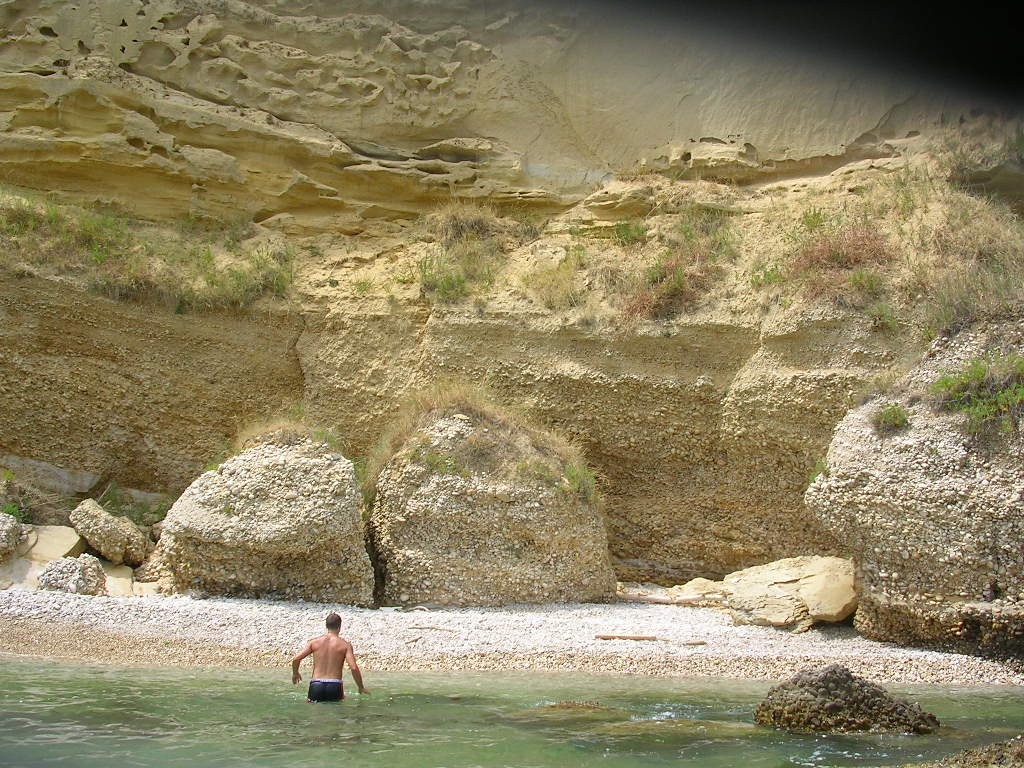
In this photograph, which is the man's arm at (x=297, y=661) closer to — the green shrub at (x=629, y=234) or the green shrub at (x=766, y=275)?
the green shrub at (x=766, y=275)

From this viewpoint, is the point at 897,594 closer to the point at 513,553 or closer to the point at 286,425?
the point at 513,553

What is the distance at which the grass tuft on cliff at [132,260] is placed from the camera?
559 inches

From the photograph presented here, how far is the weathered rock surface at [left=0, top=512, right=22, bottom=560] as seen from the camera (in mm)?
11352

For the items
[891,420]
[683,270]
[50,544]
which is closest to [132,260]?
[50,544]

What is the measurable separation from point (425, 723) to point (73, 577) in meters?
5.88

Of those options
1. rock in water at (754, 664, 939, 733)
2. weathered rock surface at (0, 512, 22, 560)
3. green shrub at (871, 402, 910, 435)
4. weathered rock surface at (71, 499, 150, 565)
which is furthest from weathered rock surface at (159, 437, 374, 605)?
green shrub at (871, 402, 910, 435)

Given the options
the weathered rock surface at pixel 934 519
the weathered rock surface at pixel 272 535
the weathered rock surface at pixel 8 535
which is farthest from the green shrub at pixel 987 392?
the weathered rock surface at pixel 8 535

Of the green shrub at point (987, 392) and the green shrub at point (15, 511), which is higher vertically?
the green shrub at point (987, 392)

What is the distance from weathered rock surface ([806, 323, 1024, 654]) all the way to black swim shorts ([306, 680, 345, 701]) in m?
5.78

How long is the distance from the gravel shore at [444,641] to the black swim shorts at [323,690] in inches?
53.9

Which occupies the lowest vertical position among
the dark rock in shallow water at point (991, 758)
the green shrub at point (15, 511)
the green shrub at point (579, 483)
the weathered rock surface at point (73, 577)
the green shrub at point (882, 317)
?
the dark rock in shallow water at point (991, 758)

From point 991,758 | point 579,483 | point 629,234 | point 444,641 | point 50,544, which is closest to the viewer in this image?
point 991,758

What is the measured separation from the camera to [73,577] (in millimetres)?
10891

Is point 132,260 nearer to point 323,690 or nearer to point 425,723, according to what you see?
point 323,690
